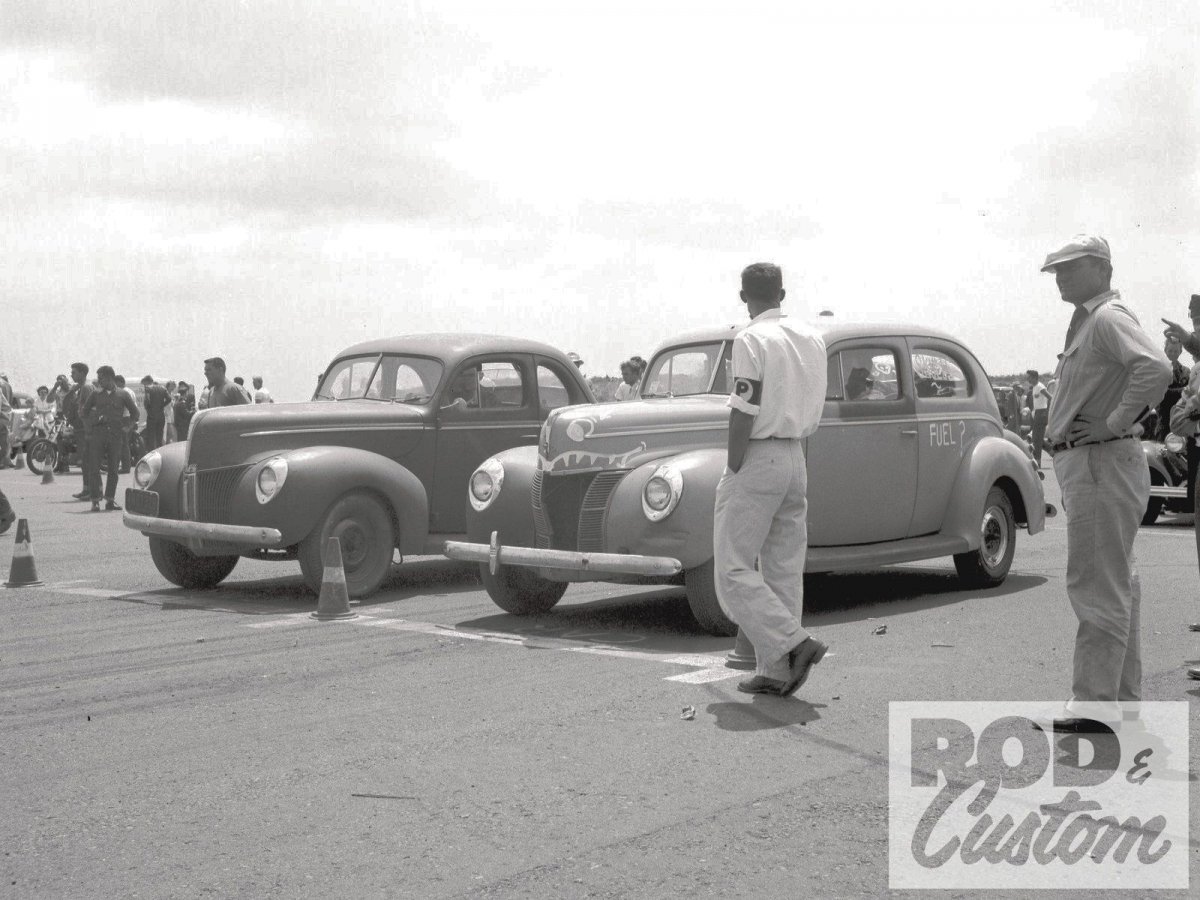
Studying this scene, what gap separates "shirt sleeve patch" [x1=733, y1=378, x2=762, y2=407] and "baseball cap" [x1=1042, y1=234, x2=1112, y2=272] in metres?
1.38

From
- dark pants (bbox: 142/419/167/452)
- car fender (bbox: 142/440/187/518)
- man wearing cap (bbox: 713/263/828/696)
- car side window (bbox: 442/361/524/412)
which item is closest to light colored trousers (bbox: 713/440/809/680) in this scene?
man wearing cap (bbox: 713/263/828/696)

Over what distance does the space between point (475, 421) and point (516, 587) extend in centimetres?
243

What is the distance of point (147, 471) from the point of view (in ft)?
34.9

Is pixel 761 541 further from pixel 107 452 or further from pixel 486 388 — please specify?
pixel 107 452

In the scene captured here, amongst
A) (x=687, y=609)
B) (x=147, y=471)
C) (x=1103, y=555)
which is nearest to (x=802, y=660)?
(x=1103, y=555)

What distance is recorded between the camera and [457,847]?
13.9 feet

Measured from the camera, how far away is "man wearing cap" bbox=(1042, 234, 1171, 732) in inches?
214

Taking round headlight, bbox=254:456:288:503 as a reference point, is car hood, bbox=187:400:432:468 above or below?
above

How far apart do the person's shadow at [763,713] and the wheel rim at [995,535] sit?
14.2 feet

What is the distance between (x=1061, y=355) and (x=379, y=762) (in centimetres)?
319

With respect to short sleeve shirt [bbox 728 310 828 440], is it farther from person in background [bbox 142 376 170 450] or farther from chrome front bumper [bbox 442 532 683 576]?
person in background [bbox 142 376 170 450]

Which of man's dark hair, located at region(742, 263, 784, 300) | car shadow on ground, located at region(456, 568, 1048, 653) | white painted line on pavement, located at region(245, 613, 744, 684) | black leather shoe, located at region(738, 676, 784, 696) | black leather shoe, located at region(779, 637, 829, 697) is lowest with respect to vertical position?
car shadow on ground, located at region(456, 568, 1048, 653)

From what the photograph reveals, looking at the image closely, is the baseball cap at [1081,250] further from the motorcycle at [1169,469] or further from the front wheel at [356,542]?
the motorcycle at [1169,469]

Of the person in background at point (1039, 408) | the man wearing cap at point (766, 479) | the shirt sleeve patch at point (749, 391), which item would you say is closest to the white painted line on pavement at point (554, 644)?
the man wearing cap at point (766, 479)
